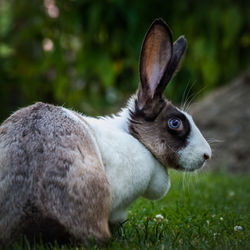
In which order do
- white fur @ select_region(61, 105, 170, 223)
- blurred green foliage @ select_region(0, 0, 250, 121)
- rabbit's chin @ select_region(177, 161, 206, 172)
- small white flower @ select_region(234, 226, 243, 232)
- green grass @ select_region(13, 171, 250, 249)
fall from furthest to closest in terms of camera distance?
blurred green foliage @ select_region(0, 0, 250, 121) < rabbit's chin @ select_region(177, 161, 206, 172) < small white flower @ select_region(234, 226, 243, 232) < white fur @ select_region(61, 105, 170, 223) < green grass @ select_region(13, 171, 250, 249)

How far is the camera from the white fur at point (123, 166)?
3.58 metres

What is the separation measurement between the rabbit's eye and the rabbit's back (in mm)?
825

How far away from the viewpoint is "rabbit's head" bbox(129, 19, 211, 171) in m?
3.92

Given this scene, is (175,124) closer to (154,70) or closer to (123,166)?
(154,70)

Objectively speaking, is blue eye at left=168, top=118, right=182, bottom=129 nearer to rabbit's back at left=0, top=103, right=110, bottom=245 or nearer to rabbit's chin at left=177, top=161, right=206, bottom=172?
rabbit's chin at left=177, top=161, right=206, bottom=172

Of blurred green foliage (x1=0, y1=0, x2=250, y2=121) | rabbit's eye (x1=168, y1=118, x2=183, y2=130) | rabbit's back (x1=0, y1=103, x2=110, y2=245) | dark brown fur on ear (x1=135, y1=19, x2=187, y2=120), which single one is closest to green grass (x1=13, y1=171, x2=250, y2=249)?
rabbit's back (x1=0, y1=103, x2=110, y2=245)

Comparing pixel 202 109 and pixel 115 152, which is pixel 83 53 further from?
pixel 115 152

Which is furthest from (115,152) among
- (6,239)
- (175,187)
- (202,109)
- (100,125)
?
(202,109)

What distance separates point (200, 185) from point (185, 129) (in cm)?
293

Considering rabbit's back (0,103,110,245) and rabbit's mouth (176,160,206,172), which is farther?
rabbit's mouth (176,160,206,172)

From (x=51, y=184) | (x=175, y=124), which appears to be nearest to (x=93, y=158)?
A: (x=51, y=184)

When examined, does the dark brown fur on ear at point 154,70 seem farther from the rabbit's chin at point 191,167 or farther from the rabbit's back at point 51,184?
the rabbit's back at point 51,184

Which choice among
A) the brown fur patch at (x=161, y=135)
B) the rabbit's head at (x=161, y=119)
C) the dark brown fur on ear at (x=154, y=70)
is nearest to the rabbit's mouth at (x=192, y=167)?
the rabbit's head at (x=161, y=119)

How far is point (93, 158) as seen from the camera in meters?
3.31
